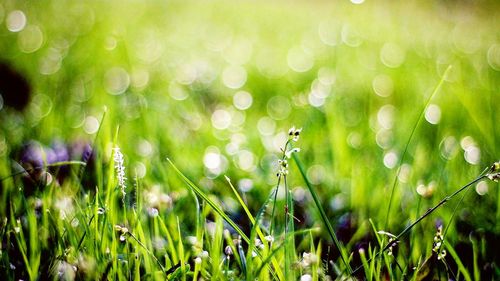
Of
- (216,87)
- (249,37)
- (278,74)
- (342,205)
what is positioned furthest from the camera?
(249,37)

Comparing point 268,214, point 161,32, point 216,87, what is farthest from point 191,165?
point 161,32

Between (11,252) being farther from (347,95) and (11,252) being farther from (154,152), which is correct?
(347,95)

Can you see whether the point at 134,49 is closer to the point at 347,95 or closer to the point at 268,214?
the point at 347,95

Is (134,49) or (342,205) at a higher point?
(134,49)

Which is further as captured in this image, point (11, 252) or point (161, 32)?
point (161, 32)

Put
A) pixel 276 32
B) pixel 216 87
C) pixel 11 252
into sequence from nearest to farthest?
pixel 11 252 < pixel 216 87 < pixel 276 32

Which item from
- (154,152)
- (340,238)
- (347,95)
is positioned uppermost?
(347,95)
